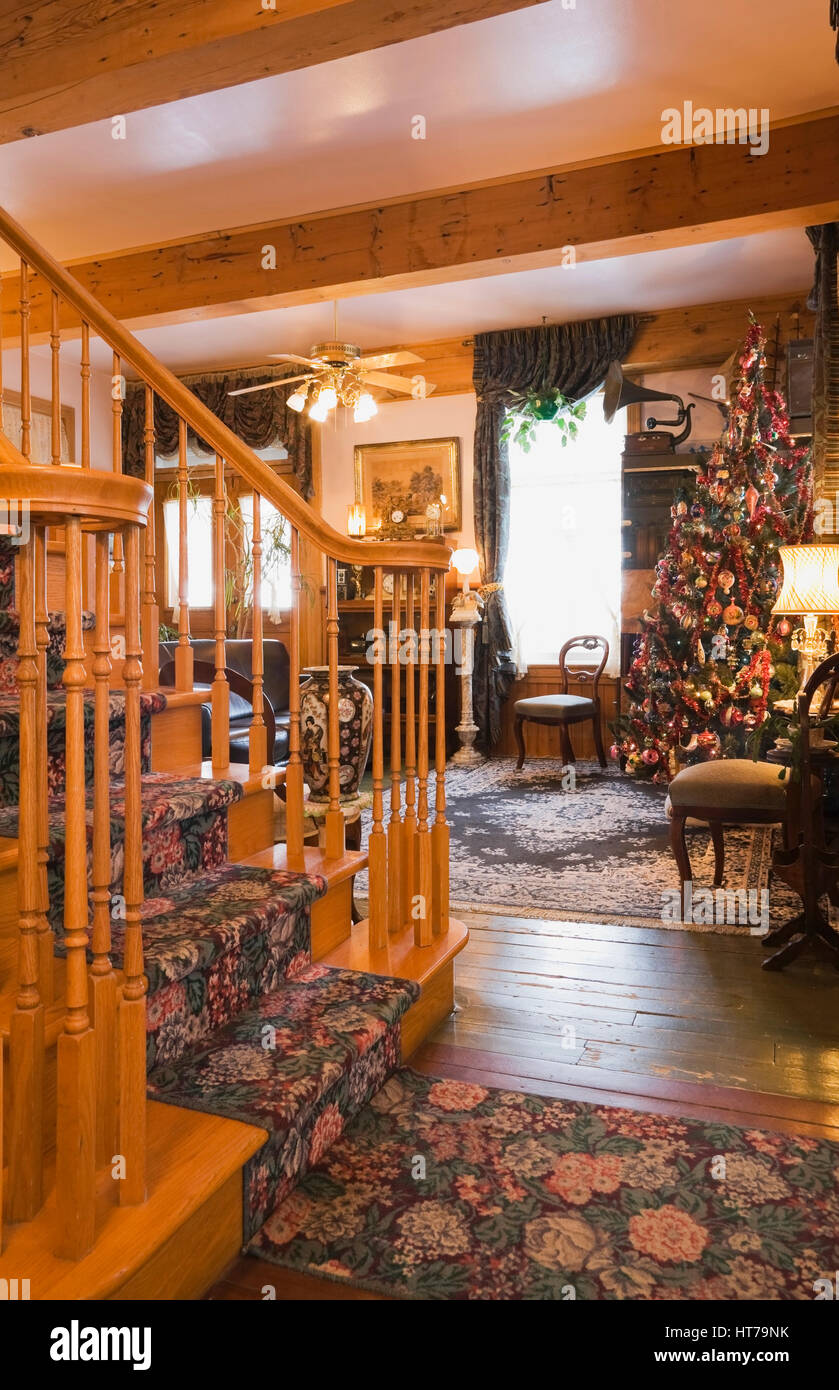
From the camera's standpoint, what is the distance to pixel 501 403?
7254mm

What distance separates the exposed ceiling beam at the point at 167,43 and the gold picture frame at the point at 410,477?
4.31m

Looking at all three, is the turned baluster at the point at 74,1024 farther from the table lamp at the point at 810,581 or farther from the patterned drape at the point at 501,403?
the patterned drape at the point at 501,403

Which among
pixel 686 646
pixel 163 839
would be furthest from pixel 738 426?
pixel 163 839

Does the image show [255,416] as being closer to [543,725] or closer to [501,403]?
[501,403]

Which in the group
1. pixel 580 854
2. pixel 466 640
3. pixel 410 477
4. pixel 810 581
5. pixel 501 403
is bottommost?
pixel 580 854

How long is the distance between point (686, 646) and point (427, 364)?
11.5 feet

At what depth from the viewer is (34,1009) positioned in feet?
4.39

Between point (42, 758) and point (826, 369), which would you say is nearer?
point (42, 758)

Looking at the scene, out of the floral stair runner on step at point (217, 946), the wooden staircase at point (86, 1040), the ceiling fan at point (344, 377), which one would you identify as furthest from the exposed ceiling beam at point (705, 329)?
the wooden staircase at point (86, 1040)

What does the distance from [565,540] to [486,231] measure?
302 centimetres

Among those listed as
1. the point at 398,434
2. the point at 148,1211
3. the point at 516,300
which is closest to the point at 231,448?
the point at 148,1211

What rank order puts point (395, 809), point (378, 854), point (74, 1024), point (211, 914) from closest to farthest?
1. point (74, 1024)
2. point (211, 914)
3. point (378, 854)
4. point (395, 809)

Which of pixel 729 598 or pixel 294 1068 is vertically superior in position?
pixel 729 598

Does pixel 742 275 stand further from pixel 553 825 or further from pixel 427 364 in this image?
pixel 553 825
